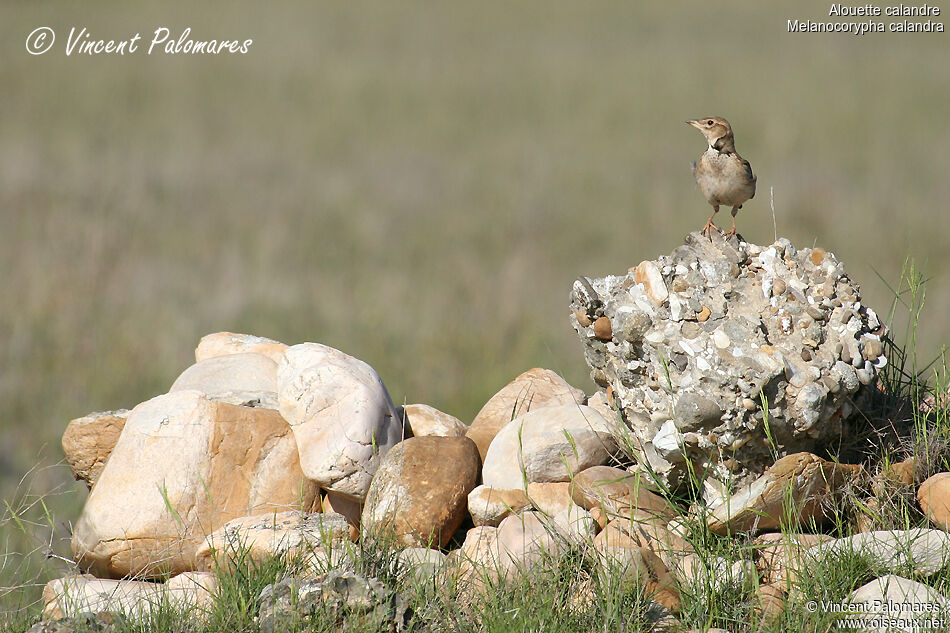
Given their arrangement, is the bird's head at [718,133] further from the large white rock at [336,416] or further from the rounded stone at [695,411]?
the large white rock at [336,416]

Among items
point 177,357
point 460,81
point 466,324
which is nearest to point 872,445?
point 466,324

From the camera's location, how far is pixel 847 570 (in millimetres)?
2789

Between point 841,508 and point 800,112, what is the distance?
12352 millimetres

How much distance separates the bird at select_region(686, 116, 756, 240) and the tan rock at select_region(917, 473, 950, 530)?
1113 millimetres

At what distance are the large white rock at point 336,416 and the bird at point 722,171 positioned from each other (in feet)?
4.67

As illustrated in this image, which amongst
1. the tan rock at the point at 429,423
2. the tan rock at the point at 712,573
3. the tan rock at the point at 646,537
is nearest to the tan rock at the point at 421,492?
the tan rock at the point at 429,423

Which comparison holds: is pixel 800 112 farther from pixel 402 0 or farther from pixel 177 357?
pixel 402 0

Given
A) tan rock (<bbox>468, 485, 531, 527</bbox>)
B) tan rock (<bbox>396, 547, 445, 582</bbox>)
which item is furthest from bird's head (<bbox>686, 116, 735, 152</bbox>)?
tan rock (<bbox>396, 547, 445, 582</bbox>)

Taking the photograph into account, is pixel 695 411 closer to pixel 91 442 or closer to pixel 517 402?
pixel 517 402

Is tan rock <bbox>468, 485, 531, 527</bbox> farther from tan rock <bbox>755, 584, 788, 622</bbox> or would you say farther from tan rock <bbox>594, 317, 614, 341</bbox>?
tan rock <bbox>755, 584, 788, 622</bbox>

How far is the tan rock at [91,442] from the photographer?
371cm

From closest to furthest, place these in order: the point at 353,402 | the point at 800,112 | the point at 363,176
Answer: the point at 353,402 < the point at 363,176 < the point at 800,112

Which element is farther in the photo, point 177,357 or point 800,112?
point 800,112

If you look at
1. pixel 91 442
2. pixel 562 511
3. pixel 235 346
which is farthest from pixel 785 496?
pixel 91 442
